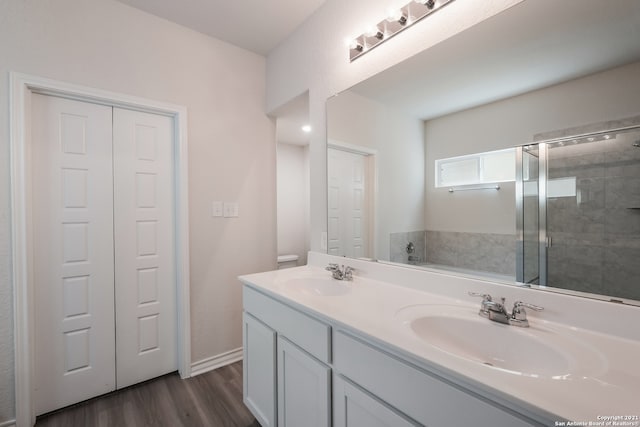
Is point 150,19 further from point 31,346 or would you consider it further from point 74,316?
point 31,346

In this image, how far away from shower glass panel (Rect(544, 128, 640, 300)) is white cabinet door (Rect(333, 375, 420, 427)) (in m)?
0.71

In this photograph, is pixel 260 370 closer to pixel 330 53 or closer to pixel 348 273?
pixel 348 273

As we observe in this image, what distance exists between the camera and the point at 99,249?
5.91 feet

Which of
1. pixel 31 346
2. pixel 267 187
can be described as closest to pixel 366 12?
pixel 267 187

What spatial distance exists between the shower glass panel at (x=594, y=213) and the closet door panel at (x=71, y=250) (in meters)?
2.41

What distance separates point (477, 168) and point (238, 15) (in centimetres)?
189

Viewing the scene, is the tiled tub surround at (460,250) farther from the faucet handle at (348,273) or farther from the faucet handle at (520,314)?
the faucet handle at (348,273)

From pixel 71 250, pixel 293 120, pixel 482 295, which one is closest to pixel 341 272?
pixel 482 295

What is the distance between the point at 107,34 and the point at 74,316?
182 cm

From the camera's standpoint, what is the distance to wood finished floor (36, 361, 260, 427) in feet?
5.25

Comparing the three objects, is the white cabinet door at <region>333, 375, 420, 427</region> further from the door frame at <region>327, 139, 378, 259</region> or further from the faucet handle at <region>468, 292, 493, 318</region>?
the door frame at <region>327, 139, 378, 259</region>

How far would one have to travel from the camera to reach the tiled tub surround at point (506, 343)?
0.54 metres

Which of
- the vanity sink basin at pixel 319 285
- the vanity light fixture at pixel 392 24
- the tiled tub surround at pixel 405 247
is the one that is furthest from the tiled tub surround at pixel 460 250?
the vanity light fixture at pixel 392 24

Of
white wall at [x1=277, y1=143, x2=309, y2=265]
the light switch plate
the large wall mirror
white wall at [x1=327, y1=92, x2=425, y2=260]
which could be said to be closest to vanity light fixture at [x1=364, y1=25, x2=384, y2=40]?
the large wall mirror
